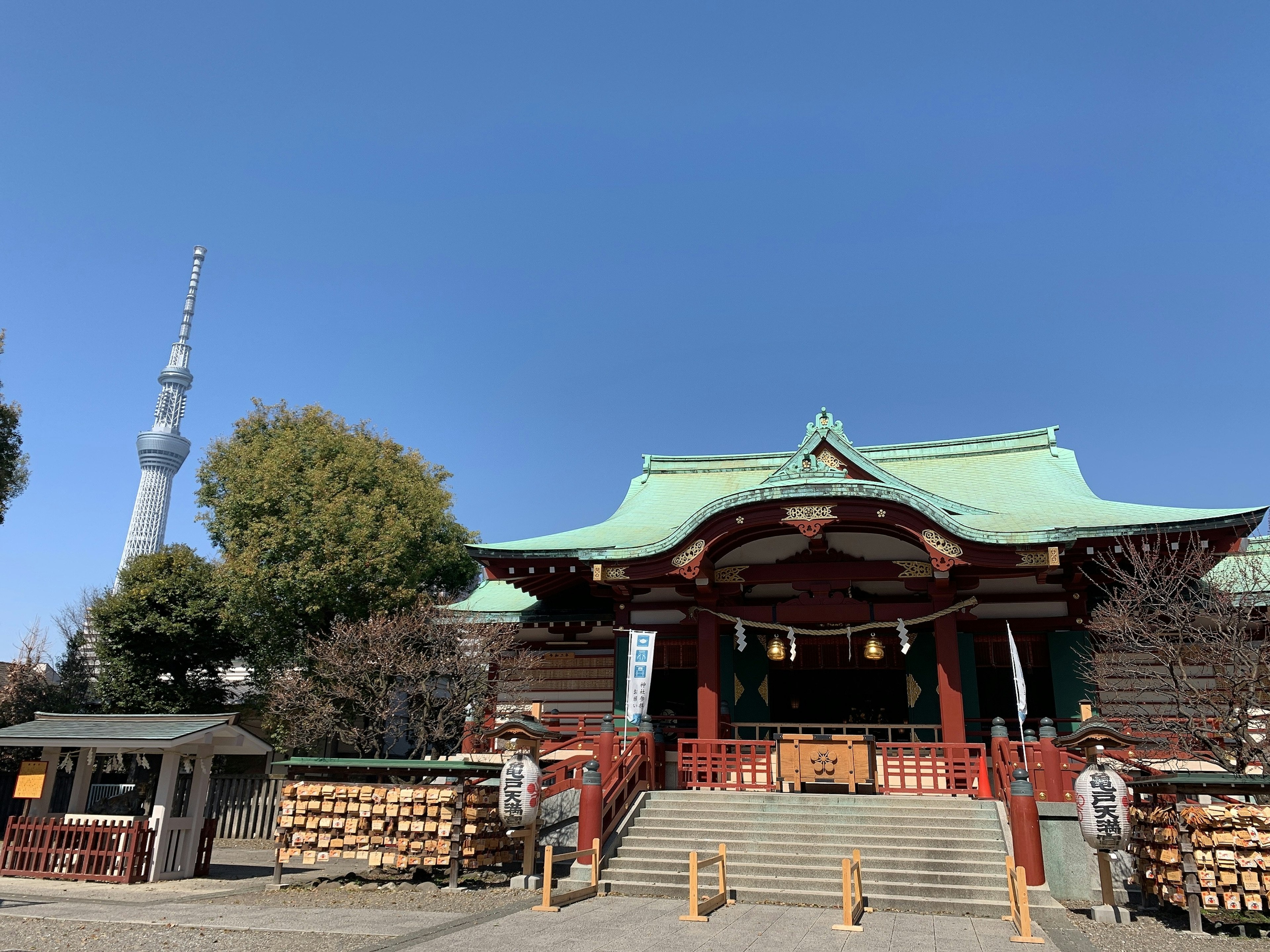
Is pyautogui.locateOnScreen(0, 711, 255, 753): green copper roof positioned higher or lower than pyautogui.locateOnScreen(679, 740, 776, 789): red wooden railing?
higher

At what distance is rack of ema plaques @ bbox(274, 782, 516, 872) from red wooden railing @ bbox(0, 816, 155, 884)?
2522mm

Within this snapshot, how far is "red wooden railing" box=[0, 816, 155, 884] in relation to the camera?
13180 millimetres

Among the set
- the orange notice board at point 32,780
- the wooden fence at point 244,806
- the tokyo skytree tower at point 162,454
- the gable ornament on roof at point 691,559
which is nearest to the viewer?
the orange notice board at point 32,780

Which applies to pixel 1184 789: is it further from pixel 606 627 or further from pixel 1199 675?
pixel 606 627

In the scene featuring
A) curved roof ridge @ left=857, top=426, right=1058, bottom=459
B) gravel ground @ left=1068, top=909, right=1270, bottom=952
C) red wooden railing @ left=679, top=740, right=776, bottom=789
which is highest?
curved roof ridge @ left=857, top=426, right=1058, bottom=459

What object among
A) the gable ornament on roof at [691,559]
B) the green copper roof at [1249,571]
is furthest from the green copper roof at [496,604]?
the green copper roof at [1249,571]

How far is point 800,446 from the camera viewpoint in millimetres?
17672

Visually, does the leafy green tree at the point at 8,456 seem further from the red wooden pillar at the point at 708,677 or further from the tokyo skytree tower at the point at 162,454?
the tokyo skytree tower at the point at 162,454

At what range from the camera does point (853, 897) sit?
395 inches

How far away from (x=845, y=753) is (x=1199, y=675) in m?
8.03

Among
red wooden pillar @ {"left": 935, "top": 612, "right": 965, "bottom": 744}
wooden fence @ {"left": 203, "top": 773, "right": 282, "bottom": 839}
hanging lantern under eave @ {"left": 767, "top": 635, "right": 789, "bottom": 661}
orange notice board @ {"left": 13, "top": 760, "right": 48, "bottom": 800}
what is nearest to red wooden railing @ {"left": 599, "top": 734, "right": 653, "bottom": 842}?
hanging lantern under eave @ {"left": 767, "top": 635, "right": 789, "bottom": 661}

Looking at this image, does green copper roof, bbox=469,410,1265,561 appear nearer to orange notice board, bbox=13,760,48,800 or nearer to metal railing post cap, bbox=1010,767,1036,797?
metal railing post cap, bbox=1010,767,1036,797

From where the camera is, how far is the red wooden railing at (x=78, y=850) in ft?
43.2

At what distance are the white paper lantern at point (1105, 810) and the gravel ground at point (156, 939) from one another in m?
8.86
